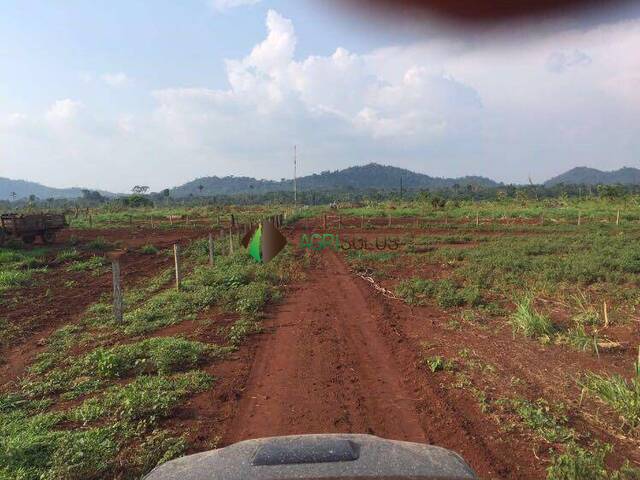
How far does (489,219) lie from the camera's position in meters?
35.1

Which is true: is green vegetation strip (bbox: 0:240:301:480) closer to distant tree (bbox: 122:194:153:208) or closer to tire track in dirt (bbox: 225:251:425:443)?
tire track in dirt (bbox: 225:251:425:443)

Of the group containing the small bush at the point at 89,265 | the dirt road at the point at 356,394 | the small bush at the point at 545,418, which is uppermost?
the small bush at the point at 89,265

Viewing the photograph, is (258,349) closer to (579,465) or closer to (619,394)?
(579,465)

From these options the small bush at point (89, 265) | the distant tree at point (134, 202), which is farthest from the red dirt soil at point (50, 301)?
the distant tree at point (134, 202)

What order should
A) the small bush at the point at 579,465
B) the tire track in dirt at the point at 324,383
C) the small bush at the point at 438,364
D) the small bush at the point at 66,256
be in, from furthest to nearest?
1. the small bush at the point at 66,256
2. the small bush at the point at 438,364
3. the tire track in dirt at the point at 324,383
4. the small bush at the point at 579,465

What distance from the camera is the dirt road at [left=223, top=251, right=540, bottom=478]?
172 inches

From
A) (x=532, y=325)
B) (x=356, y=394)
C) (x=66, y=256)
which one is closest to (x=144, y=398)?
(x=356, y=394)

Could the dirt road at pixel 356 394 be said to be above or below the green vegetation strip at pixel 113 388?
below

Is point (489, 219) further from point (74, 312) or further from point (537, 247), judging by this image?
point (74, 312)

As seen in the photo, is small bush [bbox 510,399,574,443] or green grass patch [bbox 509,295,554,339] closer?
small bush [bbox 510,399,574,443]

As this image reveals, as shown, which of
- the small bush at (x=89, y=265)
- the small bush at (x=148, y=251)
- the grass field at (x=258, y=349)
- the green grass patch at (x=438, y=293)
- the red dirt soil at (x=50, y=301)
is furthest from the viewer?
the small bush at (x=148, y=251)

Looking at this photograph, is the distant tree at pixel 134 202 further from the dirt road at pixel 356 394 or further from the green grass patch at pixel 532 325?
the green grass patch at pixel 532 325

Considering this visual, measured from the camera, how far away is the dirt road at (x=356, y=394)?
436 centimetres

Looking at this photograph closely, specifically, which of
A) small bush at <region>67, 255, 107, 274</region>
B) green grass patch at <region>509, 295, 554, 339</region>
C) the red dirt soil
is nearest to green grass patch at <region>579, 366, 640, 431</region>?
green grass patch at <region>509, 295, 554, 339</region>
